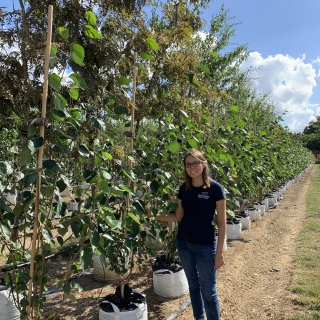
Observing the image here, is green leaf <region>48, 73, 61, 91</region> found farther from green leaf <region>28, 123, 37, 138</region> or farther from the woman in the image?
the woman

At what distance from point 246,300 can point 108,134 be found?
2.26 metres

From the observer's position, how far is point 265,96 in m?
13.7

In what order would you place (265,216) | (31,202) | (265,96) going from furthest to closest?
1. (265,96)
2. (265,216)
3. (31,202)

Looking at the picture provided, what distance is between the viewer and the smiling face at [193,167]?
2369 mm

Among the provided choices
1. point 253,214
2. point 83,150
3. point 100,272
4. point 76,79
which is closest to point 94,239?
point 83,150

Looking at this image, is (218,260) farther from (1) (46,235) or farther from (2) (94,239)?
(1) (46,235)

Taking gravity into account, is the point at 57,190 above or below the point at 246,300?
above

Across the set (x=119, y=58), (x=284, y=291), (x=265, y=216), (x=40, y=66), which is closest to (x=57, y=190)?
(x=40, y=66)

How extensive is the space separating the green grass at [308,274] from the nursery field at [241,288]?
0.16 ft

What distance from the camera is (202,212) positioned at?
2377 mm

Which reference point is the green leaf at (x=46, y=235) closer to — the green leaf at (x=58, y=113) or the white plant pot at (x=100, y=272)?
the green leaf at (x=58, y=113)

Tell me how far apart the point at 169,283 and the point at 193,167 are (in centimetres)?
140

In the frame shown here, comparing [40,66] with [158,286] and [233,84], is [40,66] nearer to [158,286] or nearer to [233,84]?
[158,286]

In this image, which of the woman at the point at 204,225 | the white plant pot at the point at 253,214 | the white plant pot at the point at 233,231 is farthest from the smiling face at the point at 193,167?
the white plant pot at the point at 253,214
